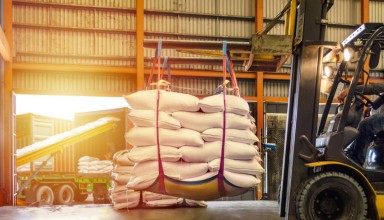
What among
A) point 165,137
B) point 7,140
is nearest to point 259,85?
point 7,140

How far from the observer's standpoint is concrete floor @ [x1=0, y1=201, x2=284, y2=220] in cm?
499

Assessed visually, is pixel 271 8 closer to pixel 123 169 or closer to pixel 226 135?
pixel 123 169

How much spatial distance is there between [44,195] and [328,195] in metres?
8.94

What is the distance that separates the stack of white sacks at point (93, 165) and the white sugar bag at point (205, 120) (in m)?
7.69

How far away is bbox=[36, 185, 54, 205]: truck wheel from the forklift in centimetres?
824

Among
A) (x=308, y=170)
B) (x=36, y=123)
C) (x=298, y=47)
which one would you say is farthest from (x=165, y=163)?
(x=36, y=123)

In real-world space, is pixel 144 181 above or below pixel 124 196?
above

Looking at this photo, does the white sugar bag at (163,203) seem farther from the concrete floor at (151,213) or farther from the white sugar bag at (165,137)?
the white sugar bag at (165,137)

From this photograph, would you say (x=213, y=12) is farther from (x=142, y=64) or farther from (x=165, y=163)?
(x=165, y=163)

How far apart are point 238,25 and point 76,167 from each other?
217 inches

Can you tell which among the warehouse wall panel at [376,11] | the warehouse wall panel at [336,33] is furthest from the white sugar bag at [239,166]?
the warehouse wall panel at [376,11]

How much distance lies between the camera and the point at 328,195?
471 cm

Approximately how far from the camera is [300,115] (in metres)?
5.02

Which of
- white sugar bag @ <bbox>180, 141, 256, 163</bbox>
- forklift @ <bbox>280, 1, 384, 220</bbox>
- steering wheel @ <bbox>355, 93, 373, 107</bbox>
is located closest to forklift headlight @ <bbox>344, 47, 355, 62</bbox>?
forklift @ <bbox>280, 1, 384, 220</bbox>
